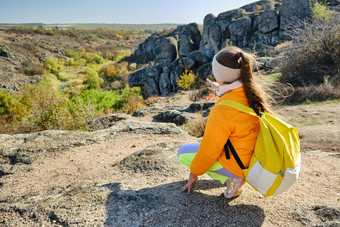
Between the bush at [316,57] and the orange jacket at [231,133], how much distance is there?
8.33 metres

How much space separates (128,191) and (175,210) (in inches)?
23.9

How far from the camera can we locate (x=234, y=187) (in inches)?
81.9

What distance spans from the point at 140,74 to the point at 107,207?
64.0ft

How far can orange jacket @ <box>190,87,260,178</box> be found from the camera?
1.73 metres

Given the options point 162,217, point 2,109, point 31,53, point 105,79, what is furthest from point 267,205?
point 31,53

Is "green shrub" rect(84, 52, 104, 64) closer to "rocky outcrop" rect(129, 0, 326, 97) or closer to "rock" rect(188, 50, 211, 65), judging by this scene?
Result: "rocky outcrop" rect(129, 0, 326, 97)

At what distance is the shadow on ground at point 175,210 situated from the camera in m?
1.86

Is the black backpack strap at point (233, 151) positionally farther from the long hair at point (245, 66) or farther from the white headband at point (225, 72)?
the white headband at point (225, 72)

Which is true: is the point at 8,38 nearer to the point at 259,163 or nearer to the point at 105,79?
the point at 105,79

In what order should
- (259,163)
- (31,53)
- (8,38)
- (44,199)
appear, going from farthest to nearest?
(8,38)
(31,53)
(44,199)
(259,163)

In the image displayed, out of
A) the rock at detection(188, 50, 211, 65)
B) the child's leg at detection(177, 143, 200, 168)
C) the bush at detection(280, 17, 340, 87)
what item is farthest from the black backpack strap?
the rock at detection(188, 50, 211, 65)

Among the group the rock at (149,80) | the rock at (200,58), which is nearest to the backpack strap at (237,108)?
the rock at (200,58)

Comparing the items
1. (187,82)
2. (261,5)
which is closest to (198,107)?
(187,82)

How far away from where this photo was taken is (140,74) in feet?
68.7
